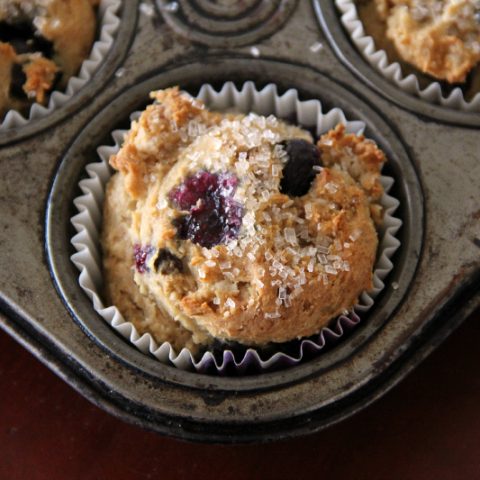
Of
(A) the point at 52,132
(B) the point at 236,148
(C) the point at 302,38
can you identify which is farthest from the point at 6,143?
(C) the point at 302,38

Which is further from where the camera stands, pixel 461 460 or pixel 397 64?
pixel 397 64

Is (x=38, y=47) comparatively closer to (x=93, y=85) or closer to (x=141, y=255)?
(x=93, y=85)

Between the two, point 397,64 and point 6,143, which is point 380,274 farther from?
point 6,143

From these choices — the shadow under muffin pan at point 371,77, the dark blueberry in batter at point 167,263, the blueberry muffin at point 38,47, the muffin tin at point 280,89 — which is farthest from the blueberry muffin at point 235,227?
the blueberry muffin at point 38,47

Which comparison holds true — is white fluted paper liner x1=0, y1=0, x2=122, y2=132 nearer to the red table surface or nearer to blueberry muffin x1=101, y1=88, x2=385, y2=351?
blueberry muffin x1=101, y1=88, x2=385, y2=351

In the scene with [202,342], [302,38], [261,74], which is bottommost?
[202,342]

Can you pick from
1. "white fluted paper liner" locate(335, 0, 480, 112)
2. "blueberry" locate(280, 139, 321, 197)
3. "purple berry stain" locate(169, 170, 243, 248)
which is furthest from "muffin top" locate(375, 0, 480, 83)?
"purple berry stain" locate(169, 170, 243, 248)

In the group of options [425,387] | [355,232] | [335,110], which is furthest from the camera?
[335,110]
